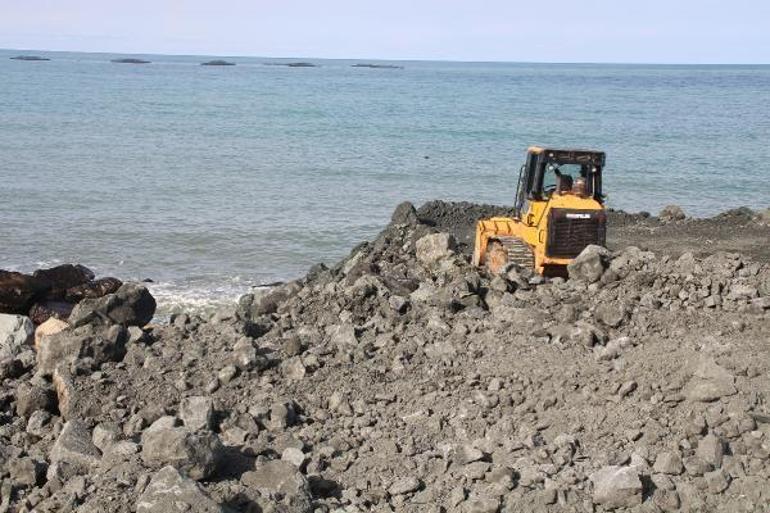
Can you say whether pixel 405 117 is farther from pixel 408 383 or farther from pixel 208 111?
pixel 408 383

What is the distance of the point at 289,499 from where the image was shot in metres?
7.42

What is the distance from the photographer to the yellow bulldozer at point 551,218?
1394cm

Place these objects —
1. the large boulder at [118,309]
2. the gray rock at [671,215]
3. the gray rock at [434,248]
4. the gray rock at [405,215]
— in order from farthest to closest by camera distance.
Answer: the gray rock at [671,215] → the gray rock at [405,215] → the gray rock at [434,248] → the large boulder at [118,309]

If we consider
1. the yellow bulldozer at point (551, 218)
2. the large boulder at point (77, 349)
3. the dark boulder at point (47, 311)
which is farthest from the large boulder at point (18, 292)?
the yellow bulldozer at point (551, 218)

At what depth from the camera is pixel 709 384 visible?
8859 millimetres

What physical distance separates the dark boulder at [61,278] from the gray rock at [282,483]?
1094cm

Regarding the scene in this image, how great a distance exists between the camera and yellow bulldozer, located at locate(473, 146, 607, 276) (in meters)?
13.9

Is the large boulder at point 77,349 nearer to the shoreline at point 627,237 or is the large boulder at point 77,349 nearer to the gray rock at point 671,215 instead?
the shoreline at point 627,237

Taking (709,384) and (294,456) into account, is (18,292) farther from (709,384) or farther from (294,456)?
(709,384)

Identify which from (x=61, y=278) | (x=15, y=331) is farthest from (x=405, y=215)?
(x=15, y=331)

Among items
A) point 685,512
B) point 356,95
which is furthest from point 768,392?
point 356,95

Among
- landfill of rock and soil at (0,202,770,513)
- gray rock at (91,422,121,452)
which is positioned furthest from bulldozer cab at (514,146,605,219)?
gray rock at (91,422,121,452)

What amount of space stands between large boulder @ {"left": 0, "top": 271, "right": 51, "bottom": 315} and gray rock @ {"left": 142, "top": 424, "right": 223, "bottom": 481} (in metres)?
10.2

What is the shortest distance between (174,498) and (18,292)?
11647 mm
